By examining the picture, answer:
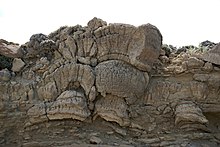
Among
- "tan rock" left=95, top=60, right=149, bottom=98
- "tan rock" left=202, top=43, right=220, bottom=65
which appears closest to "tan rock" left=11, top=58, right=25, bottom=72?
"tan rock" left=95, top=60, right=149, bottom=98

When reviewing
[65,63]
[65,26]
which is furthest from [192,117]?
[65,26]

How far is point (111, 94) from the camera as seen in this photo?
632 cm

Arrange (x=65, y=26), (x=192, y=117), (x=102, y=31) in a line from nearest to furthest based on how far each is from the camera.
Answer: (x=192, y=117)
(x=102, y=31)
(x=65, y=26)

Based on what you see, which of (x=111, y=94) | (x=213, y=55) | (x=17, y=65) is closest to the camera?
(x=111, y=94)

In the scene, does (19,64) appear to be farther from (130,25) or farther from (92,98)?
(130,25)

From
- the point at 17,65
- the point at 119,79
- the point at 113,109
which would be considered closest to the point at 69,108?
the point at 113,109

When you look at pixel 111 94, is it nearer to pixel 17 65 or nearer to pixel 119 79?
pixel 119 79

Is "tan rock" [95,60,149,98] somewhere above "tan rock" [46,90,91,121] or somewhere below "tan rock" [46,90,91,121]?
above

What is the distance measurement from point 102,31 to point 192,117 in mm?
1959

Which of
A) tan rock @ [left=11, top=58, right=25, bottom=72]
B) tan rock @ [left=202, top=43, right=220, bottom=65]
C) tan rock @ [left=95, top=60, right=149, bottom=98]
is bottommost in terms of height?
tan rock @ [left=95, top=60, right=149, bottom=98]

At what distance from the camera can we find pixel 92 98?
20.7 ft

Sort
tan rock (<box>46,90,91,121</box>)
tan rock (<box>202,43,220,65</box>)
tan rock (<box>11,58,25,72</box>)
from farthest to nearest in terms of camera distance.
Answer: tan rock (<box>11,58,25,72</box>)
tan rock (<box>202,43,220,65</box>)
tan rock (<box>46,90,91,121</box>)

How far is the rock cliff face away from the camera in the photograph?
20.4ft

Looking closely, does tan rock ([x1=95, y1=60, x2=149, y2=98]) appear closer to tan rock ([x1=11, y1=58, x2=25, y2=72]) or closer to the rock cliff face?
the rock cliff face
